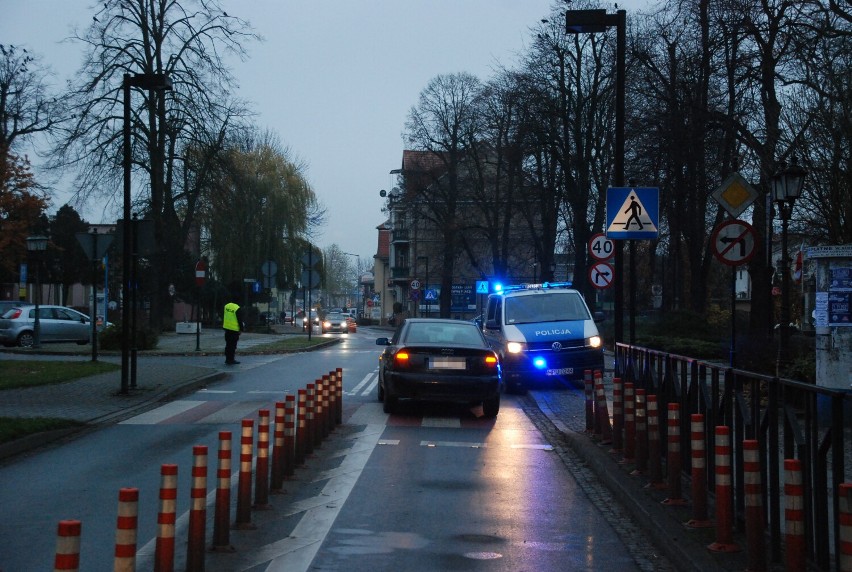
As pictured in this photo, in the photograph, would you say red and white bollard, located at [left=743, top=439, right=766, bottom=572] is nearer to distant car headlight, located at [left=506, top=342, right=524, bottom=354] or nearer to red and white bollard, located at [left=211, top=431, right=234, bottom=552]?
red and white bollard, located at [left=211, top=431, right=234, bottom=552]

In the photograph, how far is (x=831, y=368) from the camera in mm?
14398

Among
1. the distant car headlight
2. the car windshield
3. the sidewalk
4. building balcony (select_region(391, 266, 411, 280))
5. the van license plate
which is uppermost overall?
building balcony (select_region(391, 266, 411, 280))

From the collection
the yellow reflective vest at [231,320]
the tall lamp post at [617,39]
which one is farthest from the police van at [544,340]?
the yellow reflective vest at [231,320]

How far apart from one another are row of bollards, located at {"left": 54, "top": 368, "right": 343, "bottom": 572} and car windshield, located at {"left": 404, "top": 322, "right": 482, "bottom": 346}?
104 inches

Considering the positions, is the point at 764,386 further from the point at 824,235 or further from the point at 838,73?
the point at 824,235

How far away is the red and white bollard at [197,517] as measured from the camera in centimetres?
605

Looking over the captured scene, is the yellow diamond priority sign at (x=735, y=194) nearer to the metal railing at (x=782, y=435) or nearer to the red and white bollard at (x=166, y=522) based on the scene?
the metal railing at (x=782, y=435)

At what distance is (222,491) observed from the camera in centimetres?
671

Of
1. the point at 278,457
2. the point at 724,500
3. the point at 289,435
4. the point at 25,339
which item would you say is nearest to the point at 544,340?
the point at 289,435

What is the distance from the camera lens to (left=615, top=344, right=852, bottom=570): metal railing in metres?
5.62

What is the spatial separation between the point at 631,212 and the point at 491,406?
11.7 ft

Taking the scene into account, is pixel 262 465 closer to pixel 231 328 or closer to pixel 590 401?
pixel 590 401

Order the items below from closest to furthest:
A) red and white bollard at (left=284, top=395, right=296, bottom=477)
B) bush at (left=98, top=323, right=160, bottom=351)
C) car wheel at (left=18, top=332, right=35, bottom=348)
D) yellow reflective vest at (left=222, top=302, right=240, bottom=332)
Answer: red and white bollard at (left=284, top=395, right=296, bottom=477), yellow reflective vest at (left=222, top=302, right=240, bottom=332), bush at (left=98, top=323, right=160, bottom=351), car wheel at (left=18, top=332, right=35, bottom=348)

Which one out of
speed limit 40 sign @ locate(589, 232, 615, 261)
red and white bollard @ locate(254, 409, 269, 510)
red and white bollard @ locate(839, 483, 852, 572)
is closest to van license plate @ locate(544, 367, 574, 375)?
speed limit 40 sign @ locate(589, 232, 615, 261)
